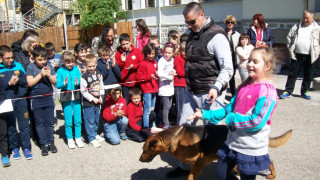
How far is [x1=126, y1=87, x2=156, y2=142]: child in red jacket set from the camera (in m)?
5.36

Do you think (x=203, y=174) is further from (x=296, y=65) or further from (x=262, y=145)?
(x=296, y=65)

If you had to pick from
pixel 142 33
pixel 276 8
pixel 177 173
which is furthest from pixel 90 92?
pixel 276 8

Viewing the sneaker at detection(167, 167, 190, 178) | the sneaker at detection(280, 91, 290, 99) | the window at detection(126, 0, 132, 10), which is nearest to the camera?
the sneaker at detection(167, 167, 190, 178)

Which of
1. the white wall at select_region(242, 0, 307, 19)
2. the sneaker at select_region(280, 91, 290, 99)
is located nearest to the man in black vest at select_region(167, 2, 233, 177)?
the sneaker at select_region(280, 91, 290, 99)

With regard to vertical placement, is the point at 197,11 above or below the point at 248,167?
above

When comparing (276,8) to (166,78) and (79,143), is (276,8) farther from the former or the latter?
(79,143)

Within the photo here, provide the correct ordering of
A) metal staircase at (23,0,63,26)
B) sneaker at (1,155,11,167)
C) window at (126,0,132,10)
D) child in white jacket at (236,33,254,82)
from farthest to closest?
metal staircase at (23,0,63,26), window at (126,0,132,10), child in white jacket at (236,33,254,82), sneaker at (1,155,11,167)

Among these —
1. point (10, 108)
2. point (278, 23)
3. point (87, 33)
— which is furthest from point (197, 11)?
point (87, 33)

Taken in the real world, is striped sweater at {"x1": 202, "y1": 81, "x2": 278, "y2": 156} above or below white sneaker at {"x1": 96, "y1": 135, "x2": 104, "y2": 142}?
above

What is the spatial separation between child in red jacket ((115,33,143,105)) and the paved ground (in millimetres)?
1146

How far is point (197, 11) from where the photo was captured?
3.55 metres

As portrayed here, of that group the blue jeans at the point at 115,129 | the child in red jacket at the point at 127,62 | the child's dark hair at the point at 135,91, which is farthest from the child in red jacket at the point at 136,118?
the child in red jacket at the point at 127,62

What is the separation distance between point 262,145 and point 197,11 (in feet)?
5.60

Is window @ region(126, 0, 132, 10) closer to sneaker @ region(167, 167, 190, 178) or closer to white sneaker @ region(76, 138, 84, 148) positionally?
white sneaker @ region(76, 138, 84, 148)
